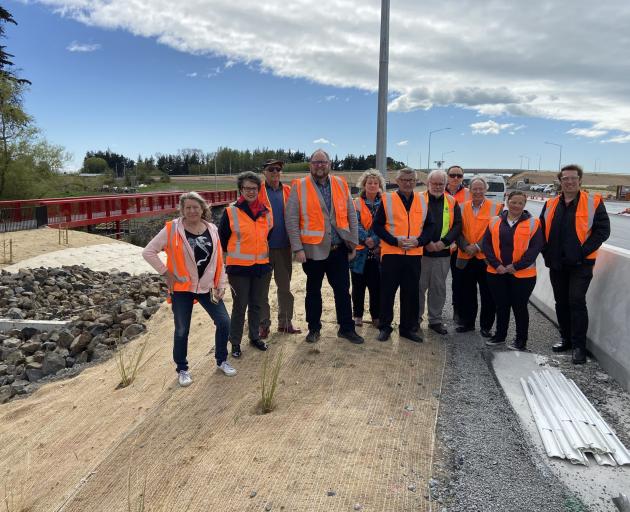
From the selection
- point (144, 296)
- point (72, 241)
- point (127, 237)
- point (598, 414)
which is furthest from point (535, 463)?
point (127, 237)

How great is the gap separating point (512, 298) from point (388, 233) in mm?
1662

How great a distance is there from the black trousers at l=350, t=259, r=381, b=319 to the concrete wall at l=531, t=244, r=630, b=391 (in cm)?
248

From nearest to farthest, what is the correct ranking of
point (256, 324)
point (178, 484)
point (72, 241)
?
point (178, 484), point (256, 324), point (72, 241)

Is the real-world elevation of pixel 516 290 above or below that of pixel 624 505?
above

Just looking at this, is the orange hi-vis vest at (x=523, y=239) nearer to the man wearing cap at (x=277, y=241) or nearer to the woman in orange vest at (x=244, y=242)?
the man wearing cap at (x=277, y=241)

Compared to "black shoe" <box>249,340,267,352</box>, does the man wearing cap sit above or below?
above

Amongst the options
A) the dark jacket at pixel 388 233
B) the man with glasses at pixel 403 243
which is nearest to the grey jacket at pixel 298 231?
the dark jacket at pixel 388 233

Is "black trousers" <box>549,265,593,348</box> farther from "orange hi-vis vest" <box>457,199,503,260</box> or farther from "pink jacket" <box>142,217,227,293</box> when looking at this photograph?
"pink jacket" <box>142,217,227,293</box>

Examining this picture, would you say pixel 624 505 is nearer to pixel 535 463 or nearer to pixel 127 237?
pixel 535 463

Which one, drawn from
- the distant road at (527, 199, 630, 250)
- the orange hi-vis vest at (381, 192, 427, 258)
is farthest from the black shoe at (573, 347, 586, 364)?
the distant road at (527, 199, 630, 250)

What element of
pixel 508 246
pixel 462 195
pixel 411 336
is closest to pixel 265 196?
pixel 411 336

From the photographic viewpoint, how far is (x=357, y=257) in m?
6.09

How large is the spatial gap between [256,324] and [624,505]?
147 inches

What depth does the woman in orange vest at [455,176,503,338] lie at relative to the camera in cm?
621
